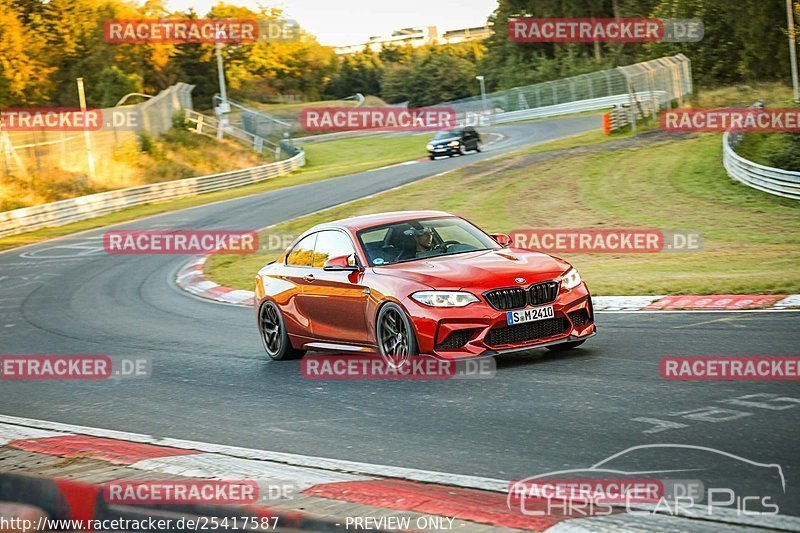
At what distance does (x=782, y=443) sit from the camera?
6.23 meters

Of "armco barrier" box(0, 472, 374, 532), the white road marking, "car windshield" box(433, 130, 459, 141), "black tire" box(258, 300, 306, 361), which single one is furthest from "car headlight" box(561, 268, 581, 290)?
"car windshield" box(433, 130, 459, 141)

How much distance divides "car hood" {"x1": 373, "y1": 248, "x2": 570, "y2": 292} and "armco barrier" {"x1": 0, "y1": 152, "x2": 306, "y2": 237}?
28.9m

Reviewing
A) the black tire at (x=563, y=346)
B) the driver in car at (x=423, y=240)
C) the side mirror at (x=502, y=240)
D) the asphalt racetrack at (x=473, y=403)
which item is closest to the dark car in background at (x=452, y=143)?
the asphalt racetrack at (x=473, y=403)

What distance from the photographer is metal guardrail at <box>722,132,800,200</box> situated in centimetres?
2581

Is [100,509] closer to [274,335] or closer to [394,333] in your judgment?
[394,333]

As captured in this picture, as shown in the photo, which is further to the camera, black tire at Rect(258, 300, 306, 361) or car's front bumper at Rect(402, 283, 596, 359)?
black tire at Rect(258, 300, 306, 361)

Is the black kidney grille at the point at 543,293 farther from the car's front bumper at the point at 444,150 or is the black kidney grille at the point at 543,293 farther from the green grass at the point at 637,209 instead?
the car's front bumper at the point at 444,150

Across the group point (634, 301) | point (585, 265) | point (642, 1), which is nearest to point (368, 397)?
point (634, 301)

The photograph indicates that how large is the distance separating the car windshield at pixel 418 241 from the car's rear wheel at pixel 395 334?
0.69m

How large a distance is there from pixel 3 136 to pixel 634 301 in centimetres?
3451

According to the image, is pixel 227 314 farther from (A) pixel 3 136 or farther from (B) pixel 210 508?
(A) pixel 3 136

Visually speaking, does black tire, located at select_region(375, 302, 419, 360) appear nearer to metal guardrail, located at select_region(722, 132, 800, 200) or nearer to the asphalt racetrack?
the asphalt racetrack

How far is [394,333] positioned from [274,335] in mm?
2528

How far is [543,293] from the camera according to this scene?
980 centimetres
